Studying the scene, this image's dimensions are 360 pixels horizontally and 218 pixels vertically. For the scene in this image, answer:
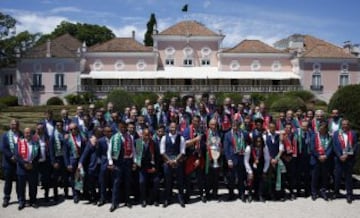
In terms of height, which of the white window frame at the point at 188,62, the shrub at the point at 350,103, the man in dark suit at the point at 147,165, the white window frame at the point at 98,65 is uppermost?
the white window frame at the point at 188,62

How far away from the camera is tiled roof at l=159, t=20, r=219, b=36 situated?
158 ft

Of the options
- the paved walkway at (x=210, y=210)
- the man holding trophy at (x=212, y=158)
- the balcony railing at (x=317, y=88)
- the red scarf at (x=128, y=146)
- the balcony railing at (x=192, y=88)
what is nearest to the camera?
the paved walkway at (x=210, y=210)

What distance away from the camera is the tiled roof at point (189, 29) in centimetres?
4807

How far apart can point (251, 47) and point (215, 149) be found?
3993 centimetres

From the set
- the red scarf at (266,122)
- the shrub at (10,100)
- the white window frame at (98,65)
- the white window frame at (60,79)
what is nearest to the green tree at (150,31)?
the white window frame at (98,65)

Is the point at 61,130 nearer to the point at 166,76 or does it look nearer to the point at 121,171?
the point at 121,171

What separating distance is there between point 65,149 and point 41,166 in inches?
25.0

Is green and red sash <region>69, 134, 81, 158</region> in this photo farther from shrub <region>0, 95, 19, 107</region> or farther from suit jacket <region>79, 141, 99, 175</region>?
shrub <region>0, 95, 19, 107</region>

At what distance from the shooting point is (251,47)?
4853cm

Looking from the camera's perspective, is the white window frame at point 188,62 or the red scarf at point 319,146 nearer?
the red scarf at point 319,146

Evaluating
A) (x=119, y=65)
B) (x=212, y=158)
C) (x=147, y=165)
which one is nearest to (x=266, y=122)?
(x=212, y=158)

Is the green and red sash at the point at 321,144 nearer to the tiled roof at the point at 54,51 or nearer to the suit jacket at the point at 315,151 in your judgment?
the suit jacket at the point at 315,151

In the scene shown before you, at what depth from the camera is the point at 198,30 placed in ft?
159

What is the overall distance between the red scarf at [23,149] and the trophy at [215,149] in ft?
12.8
